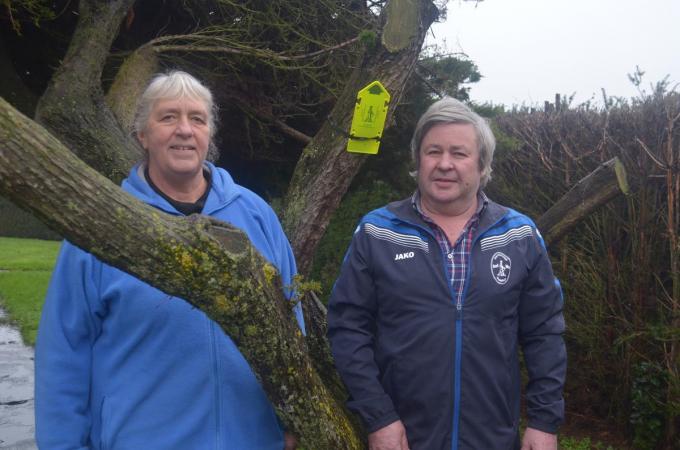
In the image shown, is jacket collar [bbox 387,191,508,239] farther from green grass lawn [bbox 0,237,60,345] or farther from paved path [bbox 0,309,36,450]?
green grass lawn [bbox 0,237,60,345]

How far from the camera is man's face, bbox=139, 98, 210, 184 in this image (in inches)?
83.9

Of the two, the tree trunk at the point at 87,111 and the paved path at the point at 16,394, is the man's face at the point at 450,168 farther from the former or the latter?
the paved path at the point at 16,394

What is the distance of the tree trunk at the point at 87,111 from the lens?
11.6 ft

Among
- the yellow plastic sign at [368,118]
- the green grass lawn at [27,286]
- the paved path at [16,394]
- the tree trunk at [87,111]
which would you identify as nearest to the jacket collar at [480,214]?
the yellow plastic sign at [368,118]

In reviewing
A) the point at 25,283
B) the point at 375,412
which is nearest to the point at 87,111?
the point at 375,412

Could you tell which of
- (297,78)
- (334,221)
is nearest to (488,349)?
(297,78)

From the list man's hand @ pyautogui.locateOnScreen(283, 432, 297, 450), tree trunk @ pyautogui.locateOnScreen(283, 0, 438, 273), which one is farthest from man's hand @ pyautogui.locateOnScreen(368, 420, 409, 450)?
tree trunk @ pyautogui.locateOnScreen(283, 0, 438, 273)

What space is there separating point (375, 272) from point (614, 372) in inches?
124

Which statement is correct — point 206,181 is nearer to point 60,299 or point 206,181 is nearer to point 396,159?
point 60,299

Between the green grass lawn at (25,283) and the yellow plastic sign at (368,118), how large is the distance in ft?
17.6

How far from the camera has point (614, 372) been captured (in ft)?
14.9

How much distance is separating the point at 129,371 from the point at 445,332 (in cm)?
101

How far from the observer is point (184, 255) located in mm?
1633

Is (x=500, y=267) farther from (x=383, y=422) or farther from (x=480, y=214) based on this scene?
(x=383, y=422)
